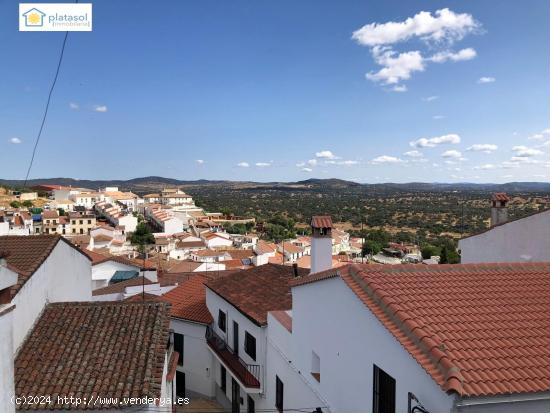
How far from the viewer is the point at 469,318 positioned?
6.30 m

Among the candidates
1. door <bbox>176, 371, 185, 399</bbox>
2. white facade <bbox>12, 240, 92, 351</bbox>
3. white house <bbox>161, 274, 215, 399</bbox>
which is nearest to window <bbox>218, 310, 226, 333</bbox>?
white house <bbox>161, 274, 215, 399</bbox>

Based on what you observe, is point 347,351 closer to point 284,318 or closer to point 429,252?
point 284,318

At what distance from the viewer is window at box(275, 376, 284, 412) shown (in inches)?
458

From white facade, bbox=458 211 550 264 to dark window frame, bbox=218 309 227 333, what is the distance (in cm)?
856

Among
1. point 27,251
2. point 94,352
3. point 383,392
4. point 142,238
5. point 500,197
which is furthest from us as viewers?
point 142,238

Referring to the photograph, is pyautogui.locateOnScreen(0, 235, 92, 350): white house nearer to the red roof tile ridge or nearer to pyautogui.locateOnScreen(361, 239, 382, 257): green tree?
the red roof tile ridge

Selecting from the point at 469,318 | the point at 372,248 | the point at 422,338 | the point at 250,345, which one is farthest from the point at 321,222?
the point at 372,248

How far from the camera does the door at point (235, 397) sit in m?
14.6

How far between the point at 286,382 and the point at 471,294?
6.11m

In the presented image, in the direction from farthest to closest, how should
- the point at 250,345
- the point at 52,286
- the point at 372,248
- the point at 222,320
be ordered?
the point at 372,248 < the point at 222,320 < the point at 250,345 < the point at 52,286

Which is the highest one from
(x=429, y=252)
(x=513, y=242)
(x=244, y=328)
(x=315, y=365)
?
(x=513, y=242)

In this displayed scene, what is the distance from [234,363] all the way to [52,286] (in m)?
6.53

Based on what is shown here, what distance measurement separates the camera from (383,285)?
715cm

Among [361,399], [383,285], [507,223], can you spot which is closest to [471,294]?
[383,285]
